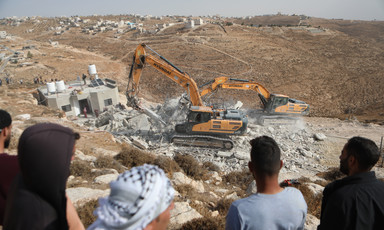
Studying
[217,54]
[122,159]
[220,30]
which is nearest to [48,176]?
[122,159]

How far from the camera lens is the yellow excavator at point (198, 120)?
12.6 metres

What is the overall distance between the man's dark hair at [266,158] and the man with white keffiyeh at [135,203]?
4.07 ft

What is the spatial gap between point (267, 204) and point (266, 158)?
1.49 feet

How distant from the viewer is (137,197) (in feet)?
4.97

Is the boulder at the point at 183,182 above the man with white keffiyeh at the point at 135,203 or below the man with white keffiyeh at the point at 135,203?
below

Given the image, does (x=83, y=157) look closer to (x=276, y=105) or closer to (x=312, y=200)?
(x=312, y=200)

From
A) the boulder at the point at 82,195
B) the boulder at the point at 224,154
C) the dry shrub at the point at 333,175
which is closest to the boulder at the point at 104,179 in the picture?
the boulder at the point at 82,195

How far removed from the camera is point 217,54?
39125 millimetres

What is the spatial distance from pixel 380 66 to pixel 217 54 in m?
22.9

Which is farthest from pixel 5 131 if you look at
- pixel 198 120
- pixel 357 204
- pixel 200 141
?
pixel 200 141

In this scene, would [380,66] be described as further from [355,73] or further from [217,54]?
[217,54]

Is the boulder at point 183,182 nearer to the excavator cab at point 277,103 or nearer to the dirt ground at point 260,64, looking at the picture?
the excavator cab at point 277,103

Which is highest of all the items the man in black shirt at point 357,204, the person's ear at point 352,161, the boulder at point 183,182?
the person's ear at point 352,161

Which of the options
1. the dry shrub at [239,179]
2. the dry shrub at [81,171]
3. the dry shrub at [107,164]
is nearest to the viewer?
the dry shrub at [81,171]
